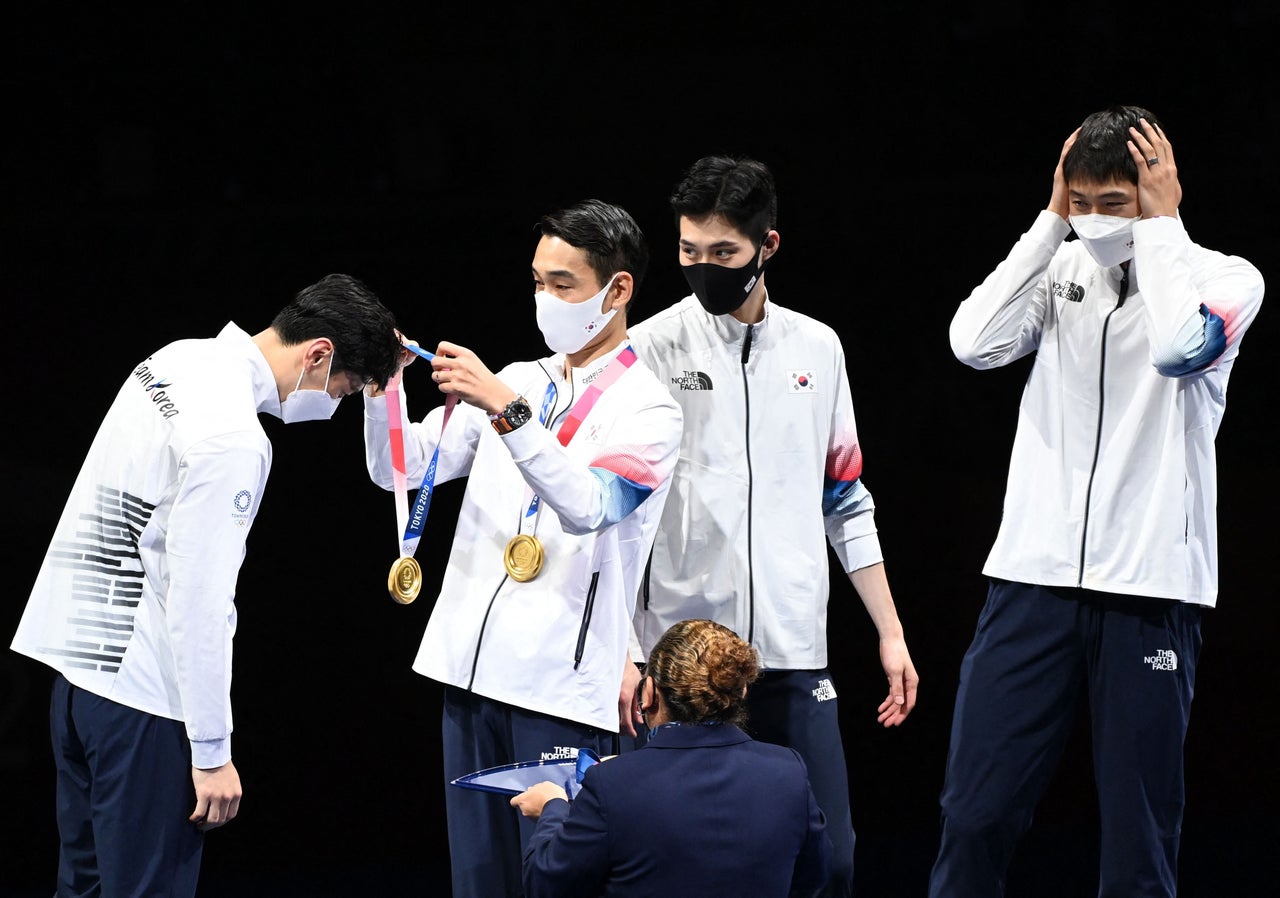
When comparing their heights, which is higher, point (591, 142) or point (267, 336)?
point (591, 142)

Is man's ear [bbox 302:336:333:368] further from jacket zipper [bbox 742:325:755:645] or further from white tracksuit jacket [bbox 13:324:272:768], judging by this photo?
jacket zipper [bbox 742:325:755:645]

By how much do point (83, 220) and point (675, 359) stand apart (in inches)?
94.2

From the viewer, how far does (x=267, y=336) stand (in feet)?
9.58

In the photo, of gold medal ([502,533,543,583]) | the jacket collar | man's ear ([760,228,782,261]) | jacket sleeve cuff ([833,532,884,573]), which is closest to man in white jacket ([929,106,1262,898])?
jacket sleeve cuff ([833,532,884,573])

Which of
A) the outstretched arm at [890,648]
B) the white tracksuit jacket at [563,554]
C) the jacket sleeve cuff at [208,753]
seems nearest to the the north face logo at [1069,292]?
the outstretched arm at [890,648]

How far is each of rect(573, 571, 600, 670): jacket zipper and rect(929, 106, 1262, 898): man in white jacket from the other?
0.84 m

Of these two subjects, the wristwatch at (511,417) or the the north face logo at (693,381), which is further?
the the north face logo at (693,381)

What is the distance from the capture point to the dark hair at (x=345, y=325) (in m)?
2.91

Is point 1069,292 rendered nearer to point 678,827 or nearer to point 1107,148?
point 1107,148

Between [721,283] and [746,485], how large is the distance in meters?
0.44

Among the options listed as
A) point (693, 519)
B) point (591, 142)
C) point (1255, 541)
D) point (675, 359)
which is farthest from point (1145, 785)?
point (591, 142)

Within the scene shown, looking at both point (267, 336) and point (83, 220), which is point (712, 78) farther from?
point (267, 336)

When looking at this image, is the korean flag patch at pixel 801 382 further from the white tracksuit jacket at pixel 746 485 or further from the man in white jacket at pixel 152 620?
the man in white jacket at pixel 152 620

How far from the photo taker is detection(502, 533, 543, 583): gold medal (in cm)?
294
